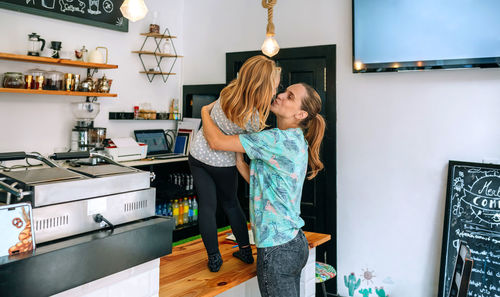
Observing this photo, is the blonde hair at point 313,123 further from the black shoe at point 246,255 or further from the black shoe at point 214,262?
the black shoe at point 214,262

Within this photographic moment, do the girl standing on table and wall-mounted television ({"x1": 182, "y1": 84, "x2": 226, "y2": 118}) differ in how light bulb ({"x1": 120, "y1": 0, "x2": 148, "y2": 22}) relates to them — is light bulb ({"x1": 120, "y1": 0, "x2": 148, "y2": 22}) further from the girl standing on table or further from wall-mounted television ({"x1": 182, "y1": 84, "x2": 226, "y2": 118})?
wall-mounted television ({"x1": 182, "y1": 84, "x2": 226, "y2": 118})

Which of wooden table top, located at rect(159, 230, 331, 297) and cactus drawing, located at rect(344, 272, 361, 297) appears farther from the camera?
cactus drawing, located at rect(344, 272, 361, 297)

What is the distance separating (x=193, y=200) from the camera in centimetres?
436

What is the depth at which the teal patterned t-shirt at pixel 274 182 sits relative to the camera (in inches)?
71.9

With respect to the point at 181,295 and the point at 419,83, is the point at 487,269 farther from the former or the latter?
the point at 181,295

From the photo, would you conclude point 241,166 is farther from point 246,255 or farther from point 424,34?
point 424,34

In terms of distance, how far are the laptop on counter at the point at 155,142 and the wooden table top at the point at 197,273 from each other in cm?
198

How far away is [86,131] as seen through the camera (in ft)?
11.8

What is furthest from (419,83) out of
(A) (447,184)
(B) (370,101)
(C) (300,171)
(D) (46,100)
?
(D) (46,100)

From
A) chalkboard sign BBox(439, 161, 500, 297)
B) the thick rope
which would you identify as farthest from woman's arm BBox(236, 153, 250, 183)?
chalkboard sign BBox(439, 161, 500, 297)

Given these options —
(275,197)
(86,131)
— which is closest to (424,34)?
(275,197)

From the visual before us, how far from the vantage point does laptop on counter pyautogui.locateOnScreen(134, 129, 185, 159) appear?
4172 mm

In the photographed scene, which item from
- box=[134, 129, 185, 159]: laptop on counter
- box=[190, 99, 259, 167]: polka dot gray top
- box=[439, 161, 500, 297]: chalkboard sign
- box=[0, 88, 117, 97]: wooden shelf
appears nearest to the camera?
box=[190, 99, 259, 167]: polka dot gray top

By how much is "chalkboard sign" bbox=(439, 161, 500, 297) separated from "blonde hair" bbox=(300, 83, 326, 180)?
1508 mm
